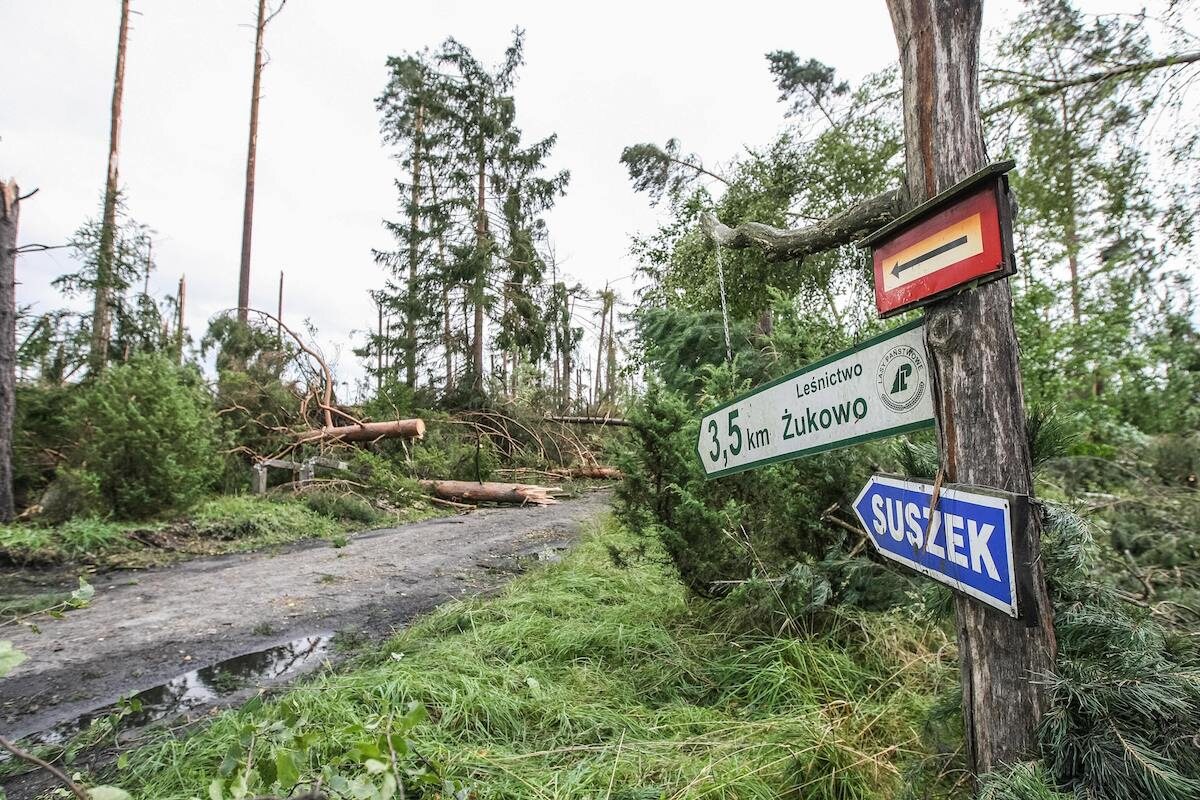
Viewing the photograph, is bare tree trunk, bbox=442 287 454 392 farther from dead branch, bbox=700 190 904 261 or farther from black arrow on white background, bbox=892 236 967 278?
black arrow on white background, bbox=892 236 967 278

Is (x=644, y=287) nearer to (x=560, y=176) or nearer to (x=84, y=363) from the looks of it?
(x=560, y=176)

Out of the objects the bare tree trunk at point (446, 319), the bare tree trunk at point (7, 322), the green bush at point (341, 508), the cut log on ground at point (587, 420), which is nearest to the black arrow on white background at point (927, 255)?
the green bush at point (341, 508)

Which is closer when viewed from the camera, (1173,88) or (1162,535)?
(1162,535)

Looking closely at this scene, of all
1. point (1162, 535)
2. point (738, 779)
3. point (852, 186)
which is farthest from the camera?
point (852, 186)

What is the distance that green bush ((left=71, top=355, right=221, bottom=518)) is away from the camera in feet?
24.7

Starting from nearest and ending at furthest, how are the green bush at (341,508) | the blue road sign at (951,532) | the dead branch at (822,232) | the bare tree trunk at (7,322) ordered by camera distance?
the blue road sign at (951,532) → the dead branch at (822,232) → the bare tree trunk at (7,322) → the green bush at (341,508)

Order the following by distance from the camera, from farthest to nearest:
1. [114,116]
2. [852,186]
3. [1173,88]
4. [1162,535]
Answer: [114,116], [852,186], [1173,88], [1162,535]

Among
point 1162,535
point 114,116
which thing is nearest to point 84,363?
point 114,116

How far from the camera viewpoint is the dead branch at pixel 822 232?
68.7 inches

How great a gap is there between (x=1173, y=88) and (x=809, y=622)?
4464mm

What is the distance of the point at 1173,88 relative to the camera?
397 cm

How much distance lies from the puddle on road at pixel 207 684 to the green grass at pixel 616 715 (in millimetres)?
497

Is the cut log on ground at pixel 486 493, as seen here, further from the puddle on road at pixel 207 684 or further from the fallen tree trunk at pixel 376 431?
the puddle on road at pixel 207 684

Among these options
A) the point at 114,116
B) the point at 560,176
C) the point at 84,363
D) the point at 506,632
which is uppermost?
the point at 560,176
